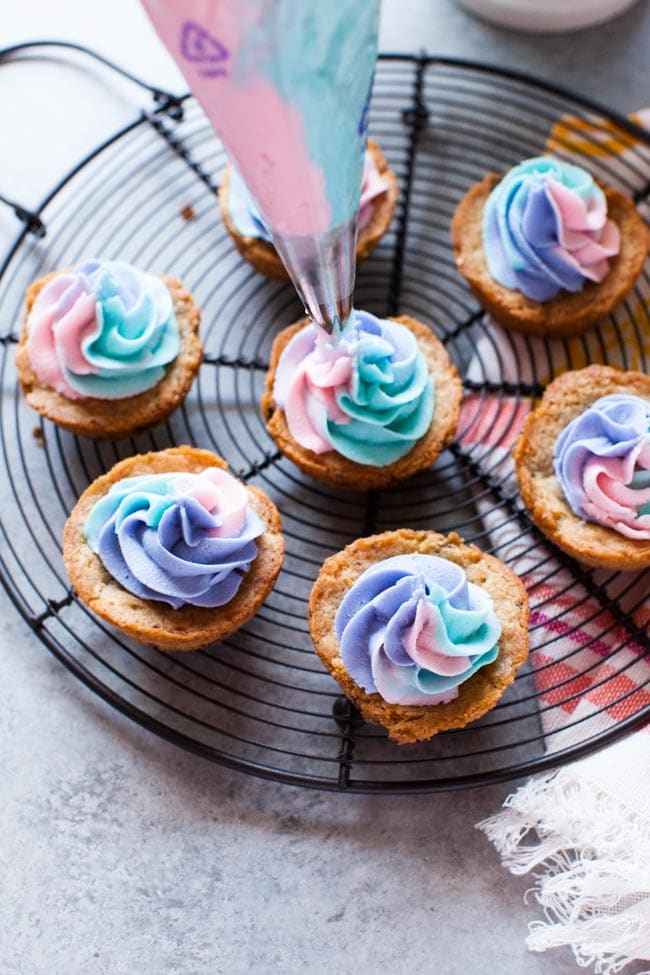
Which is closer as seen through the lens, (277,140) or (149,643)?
(277,140)

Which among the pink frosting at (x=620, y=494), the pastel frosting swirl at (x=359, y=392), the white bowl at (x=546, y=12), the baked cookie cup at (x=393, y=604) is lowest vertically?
the baked cookie cup at (x=393, y=604)

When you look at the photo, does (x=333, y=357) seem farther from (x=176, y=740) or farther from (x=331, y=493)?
(x=176, y=740)

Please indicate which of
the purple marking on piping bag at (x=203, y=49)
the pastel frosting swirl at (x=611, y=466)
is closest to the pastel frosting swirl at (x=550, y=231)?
the pastel frosting swirl at (x=611, y=466)

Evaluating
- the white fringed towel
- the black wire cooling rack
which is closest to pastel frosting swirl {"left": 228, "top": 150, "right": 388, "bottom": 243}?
the black wire cooling rack

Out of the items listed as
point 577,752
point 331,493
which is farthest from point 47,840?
point 577,752

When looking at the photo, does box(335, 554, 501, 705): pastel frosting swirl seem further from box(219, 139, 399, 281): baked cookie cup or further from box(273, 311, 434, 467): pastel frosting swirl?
box(219, 139, 399, 281): baked cookie cup

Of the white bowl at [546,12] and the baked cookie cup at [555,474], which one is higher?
the white bowl at [546,12]

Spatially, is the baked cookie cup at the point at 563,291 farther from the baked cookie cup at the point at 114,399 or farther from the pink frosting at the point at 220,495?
the pink frosting at the point at 220,495
